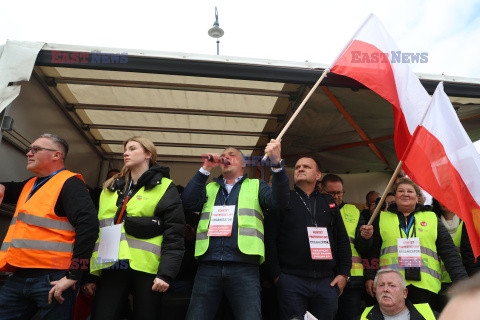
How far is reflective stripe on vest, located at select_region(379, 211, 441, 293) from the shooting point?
3230 millimetres

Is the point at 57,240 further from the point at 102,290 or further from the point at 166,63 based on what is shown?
the point at 166,63

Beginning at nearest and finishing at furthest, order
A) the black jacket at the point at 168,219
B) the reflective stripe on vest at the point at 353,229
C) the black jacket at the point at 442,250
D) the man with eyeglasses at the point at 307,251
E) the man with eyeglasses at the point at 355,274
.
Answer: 1. the black jacket at the point at 168,219
2. the man with eyeglasses at the point at 307,251
3. the black jacket at the point at 442,250
4. the man with eyeglasses at the point at 355,274
5. the reflective stripe on vest at the point at 353,229

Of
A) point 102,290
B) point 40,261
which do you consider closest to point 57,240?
point 40,261

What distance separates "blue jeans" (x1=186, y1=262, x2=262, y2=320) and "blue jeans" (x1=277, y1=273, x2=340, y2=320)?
0.95 ft

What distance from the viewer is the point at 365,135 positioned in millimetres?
5625

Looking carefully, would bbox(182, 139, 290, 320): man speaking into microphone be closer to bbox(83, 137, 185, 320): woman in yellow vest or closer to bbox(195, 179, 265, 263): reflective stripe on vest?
bbox(195, 179, 265, 263): reflective stripe on vest

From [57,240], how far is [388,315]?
8.59 ft

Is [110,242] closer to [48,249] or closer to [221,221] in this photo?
[48,249]

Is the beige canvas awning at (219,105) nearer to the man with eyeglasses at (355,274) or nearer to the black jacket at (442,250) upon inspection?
the black jacket at (442,250)

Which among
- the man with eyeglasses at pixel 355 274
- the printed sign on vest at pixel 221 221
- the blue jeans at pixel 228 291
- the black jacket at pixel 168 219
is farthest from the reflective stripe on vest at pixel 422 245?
the black jacket at pixel 168 219

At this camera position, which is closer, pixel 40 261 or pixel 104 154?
pixel 40 261

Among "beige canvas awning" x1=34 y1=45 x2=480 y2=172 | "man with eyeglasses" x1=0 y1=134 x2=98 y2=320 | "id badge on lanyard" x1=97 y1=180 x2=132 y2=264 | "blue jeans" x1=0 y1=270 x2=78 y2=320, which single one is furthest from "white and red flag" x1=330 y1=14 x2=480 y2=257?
"blue jeans" x1=0 y1=270 x2=78 y2=320

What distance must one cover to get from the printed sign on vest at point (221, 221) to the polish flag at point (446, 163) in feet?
4.95

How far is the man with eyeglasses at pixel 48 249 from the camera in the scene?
2.45 metres
